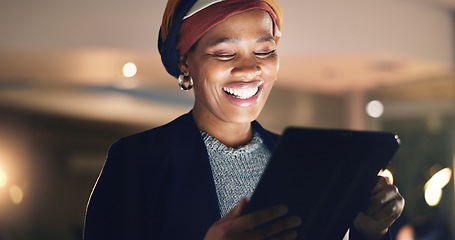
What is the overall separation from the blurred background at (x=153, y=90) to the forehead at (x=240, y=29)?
2376mm

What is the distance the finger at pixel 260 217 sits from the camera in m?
0.69

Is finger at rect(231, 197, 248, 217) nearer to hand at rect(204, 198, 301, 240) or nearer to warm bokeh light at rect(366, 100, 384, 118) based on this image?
hand at rect(204, 198, 301, 240)

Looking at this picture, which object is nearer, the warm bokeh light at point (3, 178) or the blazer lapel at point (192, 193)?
the blazer lapel at point (192, 193)

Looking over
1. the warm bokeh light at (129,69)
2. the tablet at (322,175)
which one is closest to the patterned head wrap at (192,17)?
the tablet at (322,175)

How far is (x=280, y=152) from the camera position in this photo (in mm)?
694

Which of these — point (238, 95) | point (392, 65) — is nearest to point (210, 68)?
point (238, 95)

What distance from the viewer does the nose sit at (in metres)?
0.95

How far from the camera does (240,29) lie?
949mm

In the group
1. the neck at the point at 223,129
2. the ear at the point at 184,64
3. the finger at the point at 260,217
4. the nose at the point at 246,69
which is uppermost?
the ear at the point at 184,64

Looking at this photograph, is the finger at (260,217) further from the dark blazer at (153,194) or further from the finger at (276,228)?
the dark blazer at (153,194)

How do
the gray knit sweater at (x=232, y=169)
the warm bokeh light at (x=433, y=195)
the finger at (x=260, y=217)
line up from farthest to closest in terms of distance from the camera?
the warm bokeh light at (x=433, y=195) < the gray knit sweater at (x=232, y=169) < the finger at (x=260, y=217)

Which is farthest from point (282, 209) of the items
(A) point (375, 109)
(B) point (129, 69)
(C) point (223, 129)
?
(A) point (375, 109)

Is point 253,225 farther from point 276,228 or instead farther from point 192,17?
point 192,17

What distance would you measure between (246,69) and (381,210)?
361 millimetres
